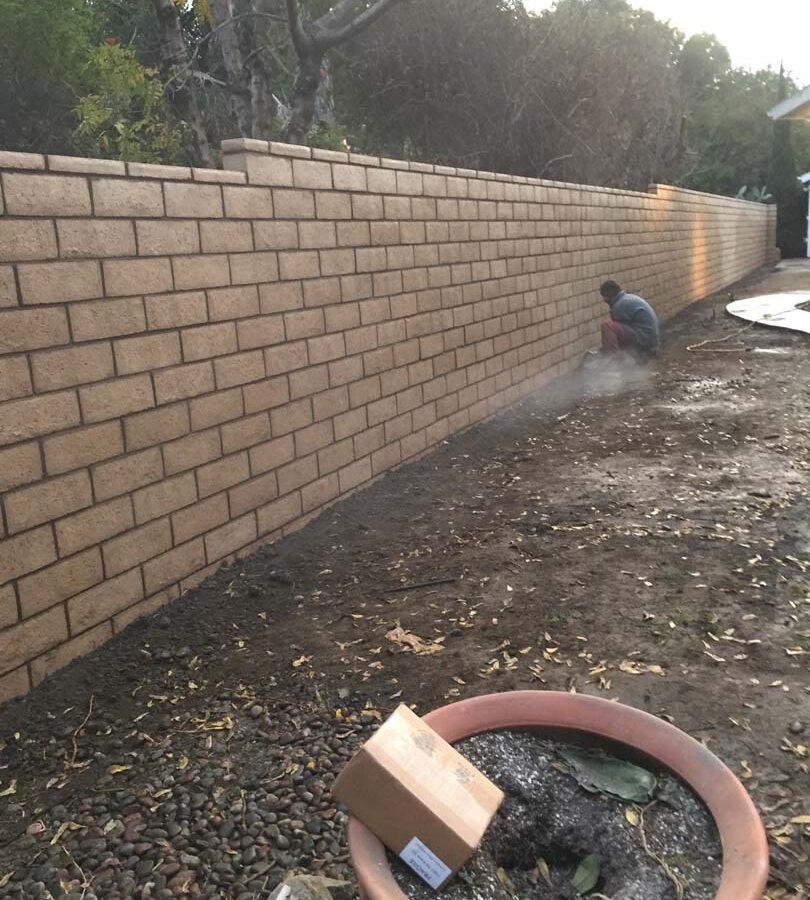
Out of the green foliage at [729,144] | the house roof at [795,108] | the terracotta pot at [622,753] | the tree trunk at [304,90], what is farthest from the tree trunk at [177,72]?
the green foliage at [729,144]

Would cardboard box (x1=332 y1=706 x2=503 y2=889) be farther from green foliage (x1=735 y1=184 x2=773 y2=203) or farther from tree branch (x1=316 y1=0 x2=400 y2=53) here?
green foliage (x1=735 y1=184 x2=773 y2=203)

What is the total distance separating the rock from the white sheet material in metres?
12.2

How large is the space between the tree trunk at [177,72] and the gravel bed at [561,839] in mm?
8165

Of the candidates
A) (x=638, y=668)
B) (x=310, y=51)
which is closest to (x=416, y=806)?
(x=638, y=668)

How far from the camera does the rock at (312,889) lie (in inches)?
73.8

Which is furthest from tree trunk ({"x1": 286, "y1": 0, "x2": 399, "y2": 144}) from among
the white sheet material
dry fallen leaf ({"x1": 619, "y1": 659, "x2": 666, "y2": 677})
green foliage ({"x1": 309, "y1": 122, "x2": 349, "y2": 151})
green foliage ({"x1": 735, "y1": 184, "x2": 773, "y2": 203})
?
green foliage ({"x1": 735, "y1": 184, "x2": 773, "y2": 203})

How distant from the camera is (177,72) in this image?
28.3ft

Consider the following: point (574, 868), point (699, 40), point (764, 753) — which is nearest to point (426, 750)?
point (574, 868)

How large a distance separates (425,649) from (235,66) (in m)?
9.59

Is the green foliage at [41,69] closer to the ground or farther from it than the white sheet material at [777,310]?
farther from it

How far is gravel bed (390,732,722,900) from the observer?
1.68 metres

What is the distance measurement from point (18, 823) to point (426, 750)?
1433 millimetres

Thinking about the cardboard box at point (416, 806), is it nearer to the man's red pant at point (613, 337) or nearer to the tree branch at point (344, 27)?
the man's red pant at point (613, 337)

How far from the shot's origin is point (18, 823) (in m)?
2.43
